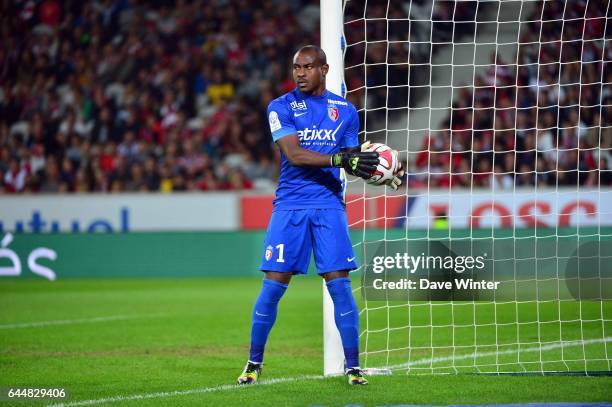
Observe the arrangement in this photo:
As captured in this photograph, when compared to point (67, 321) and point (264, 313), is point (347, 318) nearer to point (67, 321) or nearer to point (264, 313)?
point (264, 313)

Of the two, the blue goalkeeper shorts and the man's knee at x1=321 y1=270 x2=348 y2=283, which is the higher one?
the blue goalkeeper shorts

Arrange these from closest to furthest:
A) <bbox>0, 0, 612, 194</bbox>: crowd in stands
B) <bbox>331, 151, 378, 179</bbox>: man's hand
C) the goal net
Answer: <bbox>331, 151, 378, 179</bbox>: man's hand, the goal net, <bbox>0, 0, 612, 194</bbox>: crowd in stands

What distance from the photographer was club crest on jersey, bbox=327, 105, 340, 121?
6406 mm

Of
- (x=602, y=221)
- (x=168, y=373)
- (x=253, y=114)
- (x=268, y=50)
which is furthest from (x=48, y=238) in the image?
(x=168, y=373)

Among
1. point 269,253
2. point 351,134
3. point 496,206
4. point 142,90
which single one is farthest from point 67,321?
point 142,90

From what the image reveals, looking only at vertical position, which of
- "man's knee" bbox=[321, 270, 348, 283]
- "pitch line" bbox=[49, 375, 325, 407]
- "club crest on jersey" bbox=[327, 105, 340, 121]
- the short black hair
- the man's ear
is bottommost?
"pitch line" bbox=[49, 375, 325, 407]

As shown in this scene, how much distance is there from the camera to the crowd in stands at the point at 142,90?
18.9 meters

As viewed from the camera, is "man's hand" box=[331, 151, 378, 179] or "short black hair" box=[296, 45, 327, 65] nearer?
"man's hand" box=[331, 151, 378, 179]

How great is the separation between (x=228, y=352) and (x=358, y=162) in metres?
2.80

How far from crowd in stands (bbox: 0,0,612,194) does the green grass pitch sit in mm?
4614

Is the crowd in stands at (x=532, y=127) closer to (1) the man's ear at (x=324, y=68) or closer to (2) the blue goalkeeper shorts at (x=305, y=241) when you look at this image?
(1) the man's ear at (x=324, y=68)

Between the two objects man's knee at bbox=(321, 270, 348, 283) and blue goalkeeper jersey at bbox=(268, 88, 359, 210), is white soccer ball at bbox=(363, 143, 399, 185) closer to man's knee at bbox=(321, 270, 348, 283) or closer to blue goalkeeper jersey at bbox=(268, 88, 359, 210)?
blue goalkeeper jersey at bbox=(268, 88, 359, 210)

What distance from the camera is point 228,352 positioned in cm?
828

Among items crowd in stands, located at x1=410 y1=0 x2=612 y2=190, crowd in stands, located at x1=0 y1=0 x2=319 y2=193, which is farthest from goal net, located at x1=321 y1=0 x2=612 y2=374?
crowd in stands, located at x1=0 y1=0 x2=319 y2=193
